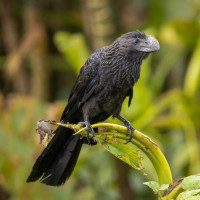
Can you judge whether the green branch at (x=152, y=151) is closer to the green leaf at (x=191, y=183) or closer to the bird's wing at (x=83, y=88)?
the green leaf at (x=191, y=183)

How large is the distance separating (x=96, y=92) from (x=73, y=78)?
3.67 meters

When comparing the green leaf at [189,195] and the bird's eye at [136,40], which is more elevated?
the bird's eye at [136,40]

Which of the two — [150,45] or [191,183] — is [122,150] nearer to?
[191,183]

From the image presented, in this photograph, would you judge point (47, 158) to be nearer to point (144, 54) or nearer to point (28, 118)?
point (144, 54)

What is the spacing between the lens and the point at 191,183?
5.36 ft

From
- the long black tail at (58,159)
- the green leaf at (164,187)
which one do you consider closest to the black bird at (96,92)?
the long black tail at (58,159)

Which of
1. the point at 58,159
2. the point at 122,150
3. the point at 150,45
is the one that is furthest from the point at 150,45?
the point at 58,159

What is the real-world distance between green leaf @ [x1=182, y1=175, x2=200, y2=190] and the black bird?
3.12ft

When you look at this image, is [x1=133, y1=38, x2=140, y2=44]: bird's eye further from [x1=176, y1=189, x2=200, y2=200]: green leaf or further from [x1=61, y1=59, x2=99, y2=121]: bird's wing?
[x1=176, y1=189, x2=200, y2=200]: green leaf

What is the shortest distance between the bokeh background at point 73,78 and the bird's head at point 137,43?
4.03 ft

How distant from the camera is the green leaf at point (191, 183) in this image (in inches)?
63.7

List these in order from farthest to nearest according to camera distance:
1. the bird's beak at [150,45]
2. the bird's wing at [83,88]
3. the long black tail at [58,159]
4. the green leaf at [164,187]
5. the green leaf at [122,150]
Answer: the bird's wing at [83,88], the long black tail at [58,159], the bird's beak at [150,45], the green leaf at [122,150], the green leaf at [164,187]

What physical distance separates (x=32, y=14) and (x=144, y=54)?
334 cm

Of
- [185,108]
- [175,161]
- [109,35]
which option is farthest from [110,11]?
[175,161]
